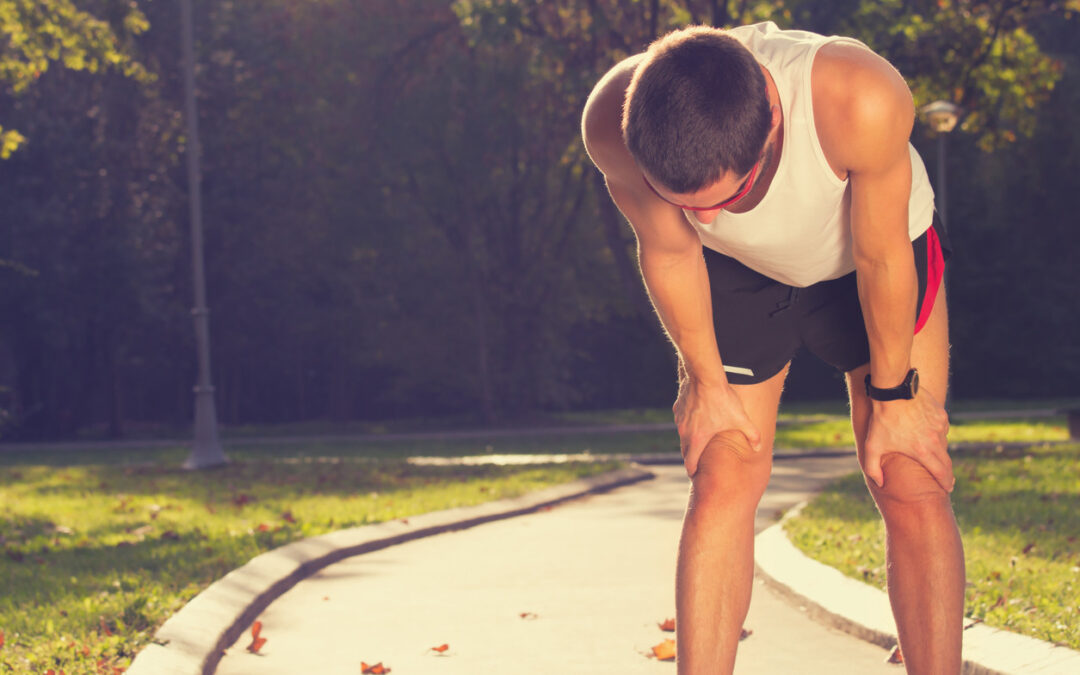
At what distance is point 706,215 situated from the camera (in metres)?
2.68

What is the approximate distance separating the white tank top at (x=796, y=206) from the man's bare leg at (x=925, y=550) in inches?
12.4

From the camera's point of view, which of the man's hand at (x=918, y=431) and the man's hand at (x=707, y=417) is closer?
the man's hand at (x=918, y=431)

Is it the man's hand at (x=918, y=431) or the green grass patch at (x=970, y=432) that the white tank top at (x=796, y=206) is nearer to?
the man's hand at (x=918, y=431)

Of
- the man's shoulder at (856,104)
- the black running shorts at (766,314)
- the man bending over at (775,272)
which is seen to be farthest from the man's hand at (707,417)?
the man's shoulder at (856,104)

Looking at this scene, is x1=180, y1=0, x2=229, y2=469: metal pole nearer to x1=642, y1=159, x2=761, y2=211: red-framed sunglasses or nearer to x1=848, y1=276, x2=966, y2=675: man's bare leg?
x1=848, y1=276, x2=966, y2=675: man's bare leg

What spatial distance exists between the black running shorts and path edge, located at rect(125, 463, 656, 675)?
2.25 m

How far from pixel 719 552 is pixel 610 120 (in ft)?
3.51

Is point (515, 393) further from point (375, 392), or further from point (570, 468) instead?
point (570, 468)

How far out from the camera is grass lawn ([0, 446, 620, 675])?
5.04m

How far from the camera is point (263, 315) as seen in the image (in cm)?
2930

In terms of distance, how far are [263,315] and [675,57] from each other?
27766 millimetres

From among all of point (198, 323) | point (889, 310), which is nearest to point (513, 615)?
point (889, 310)

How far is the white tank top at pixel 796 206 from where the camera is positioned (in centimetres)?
258

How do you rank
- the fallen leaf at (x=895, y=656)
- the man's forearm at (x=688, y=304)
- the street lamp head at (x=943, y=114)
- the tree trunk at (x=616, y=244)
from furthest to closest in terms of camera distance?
the tree trunk at (x=616, y=244) < the street lamp head at (x=943, y=114) < the fallen leaf at (x=895, y=656) < the man's forearm at (x=688, y=304)
